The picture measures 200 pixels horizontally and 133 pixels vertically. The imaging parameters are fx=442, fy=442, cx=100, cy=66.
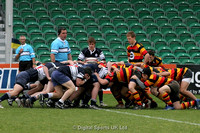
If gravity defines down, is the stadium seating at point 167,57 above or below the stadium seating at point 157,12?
below

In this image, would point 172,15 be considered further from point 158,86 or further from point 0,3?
point 158,86

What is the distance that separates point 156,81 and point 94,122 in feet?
9.80

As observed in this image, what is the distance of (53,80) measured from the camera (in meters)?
10.0

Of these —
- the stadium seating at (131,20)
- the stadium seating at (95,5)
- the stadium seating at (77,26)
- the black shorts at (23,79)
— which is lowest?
the black shorts at (23,79)

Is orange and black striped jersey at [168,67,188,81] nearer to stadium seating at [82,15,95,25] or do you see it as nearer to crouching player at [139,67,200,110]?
crouching player at [139,67,200,110]

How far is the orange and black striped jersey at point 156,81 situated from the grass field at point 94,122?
1.14 metres

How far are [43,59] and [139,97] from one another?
24.8 ft

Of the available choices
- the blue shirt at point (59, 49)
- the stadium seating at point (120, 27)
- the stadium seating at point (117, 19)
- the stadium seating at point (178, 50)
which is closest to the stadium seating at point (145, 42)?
the stadium seating at point (178, 50)

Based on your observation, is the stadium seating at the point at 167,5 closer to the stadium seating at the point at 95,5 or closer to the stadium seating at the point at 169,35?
the stadium seating at the point at 169,35

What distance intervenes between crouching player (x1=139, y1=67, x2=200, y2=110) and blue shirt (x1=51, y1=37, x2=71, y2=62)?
7.55 ft

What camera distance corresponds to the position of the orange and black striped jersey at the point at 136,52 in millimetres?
11137

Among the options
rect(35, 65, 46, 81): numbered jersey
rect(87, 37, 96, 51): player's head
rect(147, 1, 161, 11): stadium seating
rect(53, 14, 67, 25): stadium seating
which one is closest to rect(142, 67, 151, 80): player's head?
rect(87, 37, 96, 51): player's head

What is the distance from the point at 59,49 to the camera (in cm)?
1104

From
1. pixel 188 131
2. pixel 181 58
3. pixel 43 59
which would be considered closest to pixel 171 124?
pixel 188 131
